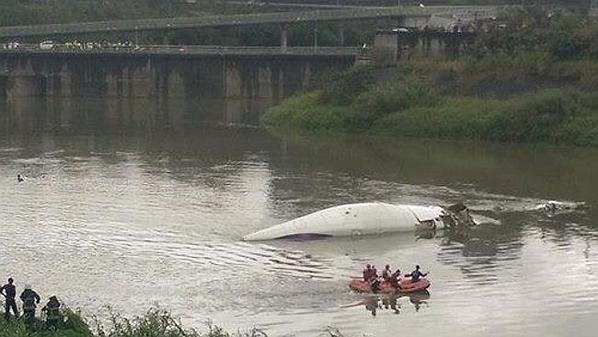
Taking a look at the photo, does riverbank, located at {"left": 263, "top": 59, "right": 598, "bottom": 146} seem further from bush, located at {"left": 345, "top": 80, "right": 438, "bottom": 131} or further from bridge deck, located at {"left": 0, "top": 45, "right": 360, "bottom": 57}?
bridge deck, located at {"left": 0, "top": 45, "right": 360, "bottom": 57}

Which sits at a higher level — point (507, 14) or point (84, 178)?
point (507, 14)

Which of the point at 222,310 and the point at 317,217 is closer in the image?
the point at 222,310

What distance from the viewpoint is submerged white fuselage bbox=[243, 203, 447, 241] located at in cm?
4078

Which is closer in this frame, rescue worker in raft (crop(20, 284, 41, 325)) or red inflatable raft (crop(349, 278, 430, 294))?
rescue worker in raft (crop(20, 284, 41, 325))

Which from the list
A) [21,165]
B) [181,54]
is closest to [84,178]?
[21,165]

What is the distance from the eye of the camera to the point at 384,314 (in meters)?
31.2

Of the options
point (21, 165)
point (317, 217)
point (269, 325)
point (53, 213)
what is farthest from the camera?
point (21, 165)

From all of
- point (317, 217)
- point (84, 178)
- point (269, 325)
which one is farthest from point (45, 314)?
point (84, 178)

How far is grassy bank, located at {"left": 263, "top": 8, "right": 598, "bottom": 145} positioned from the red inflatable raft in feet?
122

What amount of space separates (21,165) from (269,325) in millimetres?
33519

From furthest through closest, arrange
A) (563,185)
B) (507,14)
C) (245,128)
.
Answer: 1. (507,14)
2. (245,128)
3. (563,185)

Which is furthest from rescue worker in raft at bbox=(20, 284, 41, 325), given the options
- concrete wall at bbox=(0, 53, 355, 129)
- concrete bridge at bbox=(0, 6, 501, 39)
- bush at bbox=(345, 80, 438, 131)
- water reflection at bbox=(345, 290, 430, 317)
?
concrete bridge at bbox=(0, 6, 501, 39)

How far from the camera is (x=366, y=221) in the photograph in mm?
41750

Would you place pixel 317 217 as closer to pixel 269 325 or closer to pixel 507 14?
pixel 269 325
